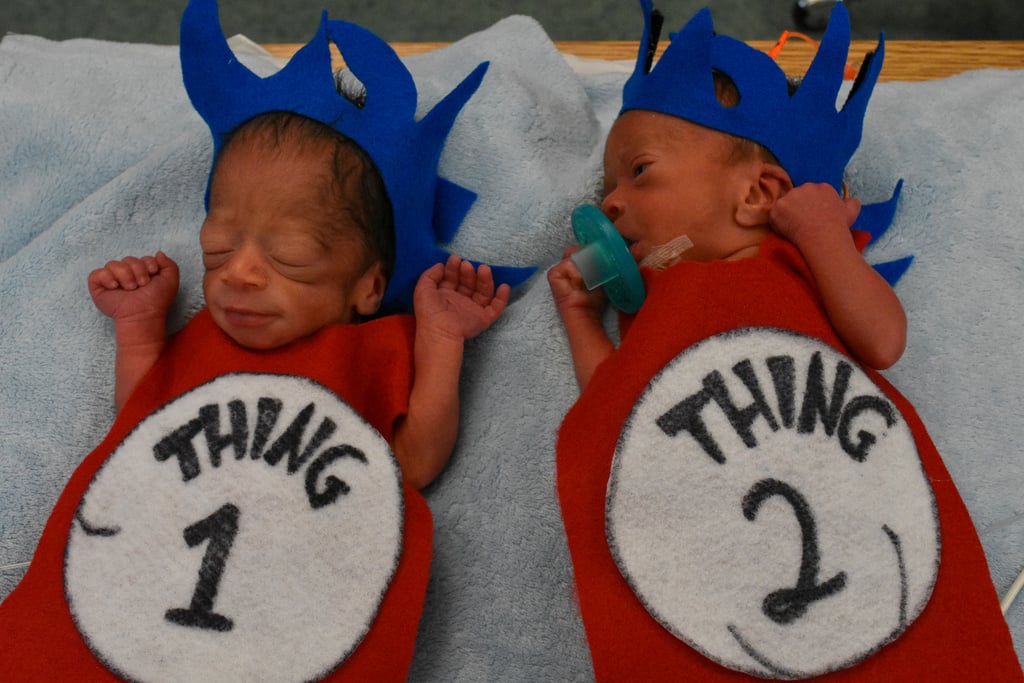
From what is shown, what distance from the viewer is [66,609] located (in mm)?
836

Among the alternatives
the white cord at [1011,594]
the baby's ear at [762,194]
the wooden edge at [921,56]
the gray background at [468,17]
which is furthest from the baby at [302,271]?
the gray background at [468,17]

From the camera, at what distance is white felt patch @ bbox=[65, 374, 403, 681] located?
818mm

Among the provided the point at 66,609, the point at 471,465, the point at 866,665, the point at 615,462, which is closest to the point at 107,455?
the point at 66,609

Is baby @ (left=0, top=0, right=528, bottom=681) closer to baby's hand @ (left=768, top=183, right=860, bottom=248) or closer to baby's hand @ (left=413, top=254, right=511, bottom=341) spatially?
baby's hand @ (left=413, top=254, right=511, bottom=341)

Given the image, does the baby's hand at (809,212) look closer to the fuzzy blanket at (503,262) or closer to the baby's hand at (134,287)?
the fuzzy blanket at (503,262)

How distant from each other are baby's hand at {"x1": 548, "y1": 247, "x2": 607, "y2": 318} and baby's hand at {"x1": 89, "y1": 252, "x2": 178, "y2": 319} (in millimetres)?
513

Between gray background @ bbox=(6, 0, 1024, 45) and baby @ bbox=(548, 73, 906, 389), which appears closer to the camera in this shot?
baby @ bbox=(548, 73, 906, 389)

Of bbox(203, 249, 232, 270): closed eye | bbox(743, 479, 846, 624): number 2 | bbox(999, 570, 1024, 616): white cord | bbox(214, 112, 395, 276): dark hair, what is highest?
bbox(214, 112, 395, 276): dark hair

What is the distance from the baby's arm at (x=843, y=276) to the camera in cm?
90

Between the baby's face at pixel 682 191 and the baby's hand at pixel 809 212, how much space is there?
0.16ft

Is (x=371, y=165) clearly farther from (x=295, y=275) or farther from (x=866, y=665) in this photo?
(x=866, y=665)

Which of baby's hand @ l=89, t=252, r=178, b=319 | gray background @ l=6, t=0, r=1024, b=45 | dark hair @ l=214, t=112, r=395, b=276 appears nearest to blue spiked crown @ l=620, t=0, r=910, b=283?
dark hair @ l=214, t=112, r=395, b=276

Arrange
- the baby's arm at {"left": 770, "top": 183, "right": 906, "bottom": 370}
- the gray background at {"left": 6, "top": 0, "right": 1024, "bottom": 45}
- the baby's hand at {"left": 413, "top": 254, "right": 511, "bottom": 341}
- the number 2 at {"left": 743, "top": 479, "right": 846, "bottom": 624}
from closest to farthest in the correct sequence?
the number 2 at {"left": 743, "top": 479, "right": 846, "bottom": 624} < the baby's arm at {"left": 770, "top": 183, "right": 906, "bottom": 370} < the baby's hand at {"left": 413, "top": 254, "right": 511, "bottom": 341} < the gray background at {"left": 6, "top": 0, "right": 1024, "bottom": 45}

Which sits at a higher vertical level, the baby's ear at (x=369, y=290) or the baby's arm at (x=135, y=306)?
the baby's ear at (x=369, y=290)
